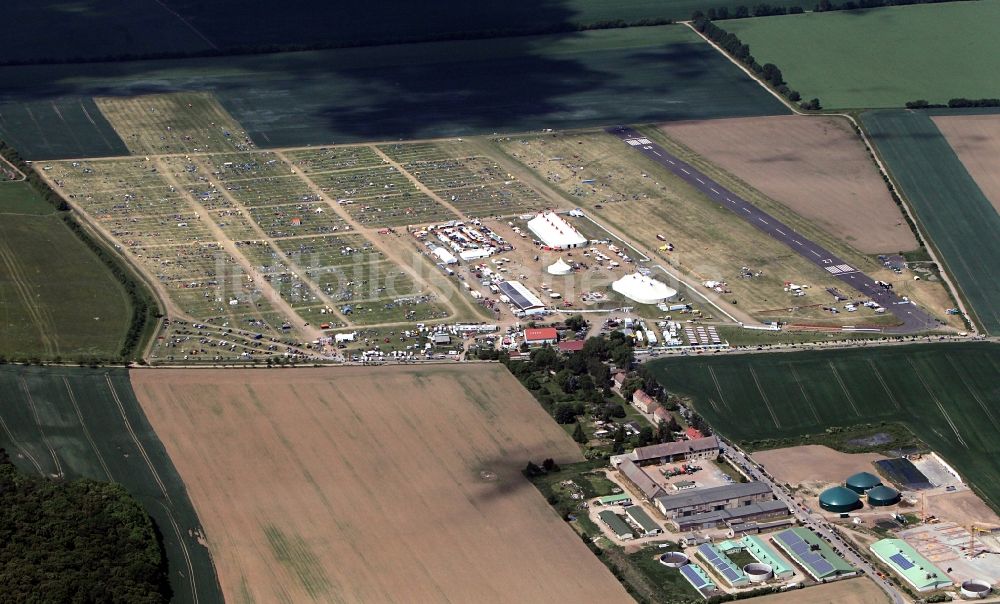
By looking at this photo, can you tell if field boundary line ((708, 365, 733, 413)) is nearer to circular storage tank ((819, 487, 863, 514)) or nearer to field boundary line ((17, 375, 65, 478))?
circular storage tank ((819, 487, 863, 514))

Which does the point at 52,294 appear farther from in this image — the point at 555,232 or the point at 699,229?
the point at 699,229

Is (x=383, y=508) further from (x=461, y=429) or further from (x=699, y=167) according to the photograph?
(x=699, y=167)

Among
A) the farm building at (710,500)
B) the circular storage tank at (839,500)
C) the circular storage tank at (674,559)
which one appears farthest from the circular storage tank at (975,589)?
the circular storage tank at (674,559)

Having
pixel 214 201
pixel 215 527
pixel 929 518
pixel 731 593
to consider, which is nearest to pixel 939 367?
pixel 929 518

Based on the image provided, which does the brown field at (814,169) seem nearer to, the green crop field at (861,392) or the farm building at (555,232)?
→ the farm building at (555,232)

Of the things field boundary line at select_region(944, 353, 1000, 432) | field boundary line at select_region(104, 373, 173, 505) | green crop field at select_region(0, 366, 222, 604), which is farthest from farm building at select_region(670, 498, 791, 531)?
field boundary line at select_region(104, 373, 173, 505)
